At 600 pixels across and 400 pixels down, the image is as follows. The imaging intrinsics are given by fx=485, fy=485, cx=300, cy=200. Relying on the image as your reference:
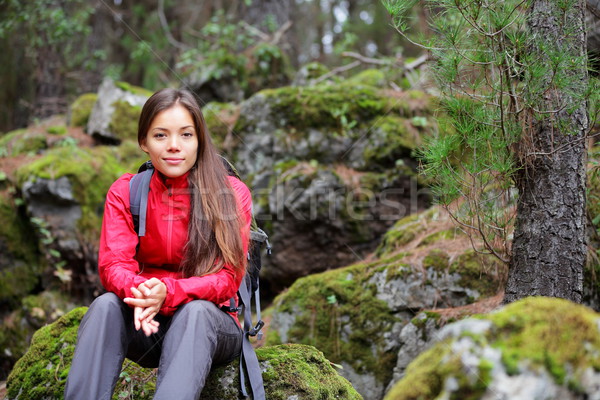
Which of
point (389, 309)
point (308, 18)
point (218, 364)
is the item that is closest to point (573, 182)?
point (389, 309)

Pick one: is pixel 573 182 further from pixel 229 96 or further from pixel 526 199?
pixel 229 96

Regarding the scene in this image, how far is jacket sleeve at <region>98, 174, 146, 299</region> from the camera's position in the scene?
242 cm

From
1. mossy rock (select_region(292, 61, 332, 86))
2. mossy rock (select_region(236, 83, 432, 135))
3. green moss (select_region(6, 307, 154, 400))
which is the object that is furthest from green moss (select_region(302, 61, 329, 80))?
green moss (select_region(6, 307, 154, 400))

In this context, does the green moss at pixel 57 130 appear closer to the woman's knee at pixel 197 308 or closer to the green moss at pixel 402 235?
the green moss at pixel 402 235

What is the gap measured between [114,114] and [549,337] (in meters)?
6.90

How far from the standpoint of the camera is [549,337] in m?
1.41

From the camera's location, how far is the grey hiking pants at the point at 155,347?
214 cm

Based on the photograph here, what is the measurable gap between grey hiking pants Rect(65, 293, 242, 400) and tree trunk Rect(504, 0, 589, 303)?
1.88m

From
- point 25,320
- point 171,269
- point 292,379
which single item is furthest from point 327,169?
point 25,320

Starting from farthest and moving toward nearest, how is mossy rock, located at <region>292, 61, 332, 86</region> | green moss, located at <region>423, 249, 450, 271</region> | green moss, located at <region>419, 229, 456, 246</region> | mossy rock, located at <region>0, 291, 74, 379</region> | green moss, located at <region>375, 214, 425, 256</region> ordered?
mossy rock, located at <region>292, 61, 332, 86</region>, mossy rock, located at <region>0, 291, 74, 379</region>, green moss, located at <region>375, 214, 425, 256</region>, green moss, located at <region>419, 229, 456, 246</region>, green moss, located at <region>423, 249, 450, 271</region>

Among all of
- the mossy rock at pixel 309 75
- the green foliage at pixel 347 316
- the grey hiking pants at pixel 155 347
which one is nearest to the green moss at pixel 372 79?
the mossy rock at pixel 309 75

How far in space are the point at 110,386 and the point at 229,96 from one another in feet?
20.3

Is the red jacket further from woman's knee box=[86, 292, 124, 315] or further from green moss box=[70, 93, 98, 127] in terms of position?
green moss box=[70, 93, 98, 127]

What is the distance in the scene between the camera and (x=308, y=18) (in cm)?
1697
